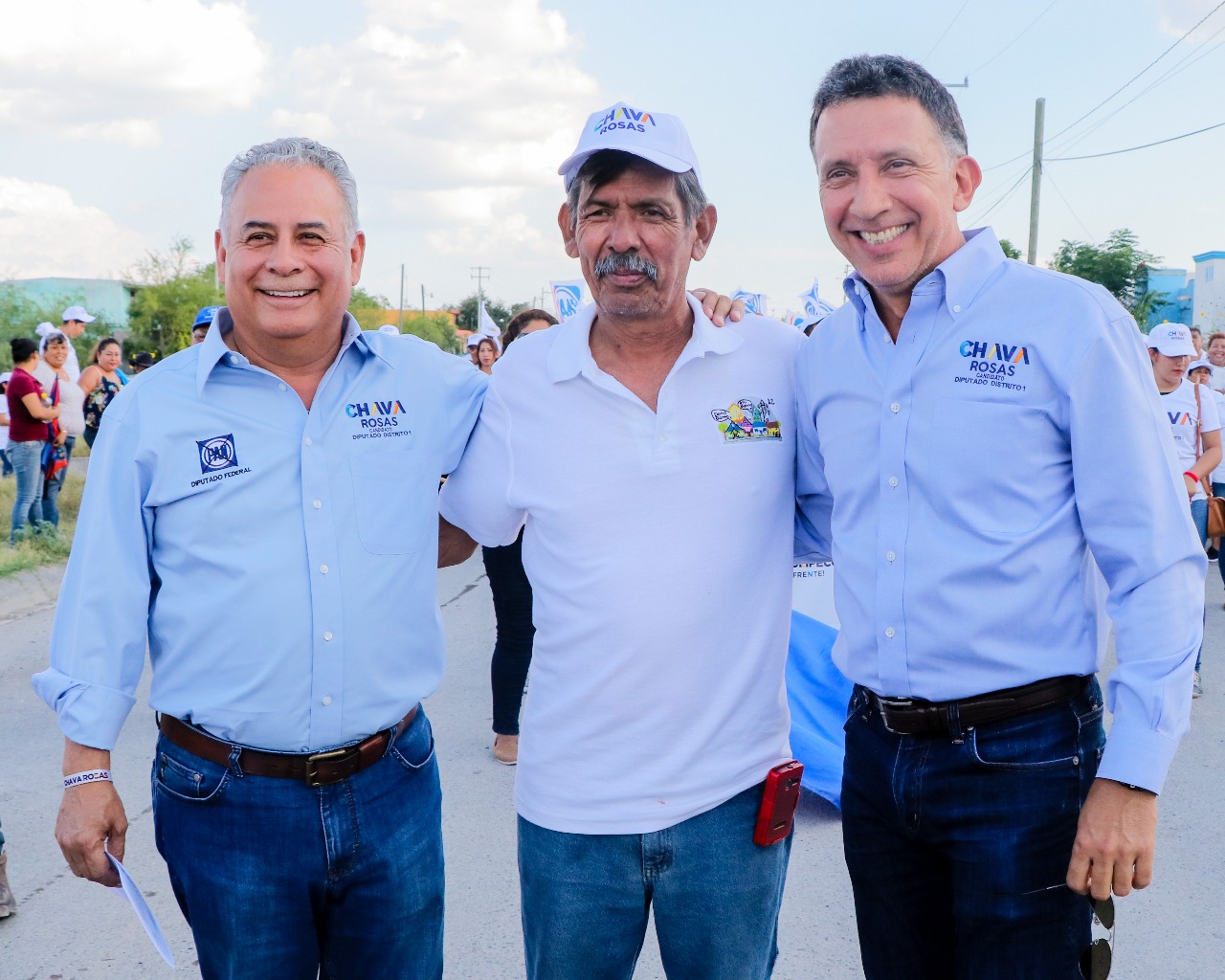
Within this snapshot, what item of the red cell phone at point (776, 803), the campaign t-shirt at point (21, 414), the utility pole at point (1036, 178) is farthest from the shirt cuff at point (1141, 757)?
the utility pole at point (1036, 178)

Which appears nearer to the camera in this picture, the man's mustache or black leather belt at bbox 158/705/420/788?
black leather belt at bbox 158/705/420/788

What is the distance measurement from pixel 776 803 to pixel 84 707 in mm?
1488

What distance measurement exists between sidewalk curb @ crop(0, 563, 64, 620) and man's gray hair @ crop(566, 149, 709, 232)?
7.29 metres

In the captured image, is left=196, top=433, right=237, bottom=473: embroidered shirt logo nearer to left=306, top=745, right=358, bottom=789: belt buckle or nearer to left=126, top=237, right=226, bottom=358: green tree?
left=306, top=745, right=358, bottom=789: belt buckle

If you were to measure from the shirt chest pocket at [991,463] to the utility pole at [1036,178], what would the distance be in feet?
81.3

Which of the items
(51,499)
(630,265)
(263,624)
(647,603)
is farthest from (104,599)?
(51,499)

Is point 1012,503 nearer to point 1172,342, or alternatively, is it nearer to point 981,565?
point 981,565

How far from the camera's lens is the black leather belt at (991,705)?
2.02m

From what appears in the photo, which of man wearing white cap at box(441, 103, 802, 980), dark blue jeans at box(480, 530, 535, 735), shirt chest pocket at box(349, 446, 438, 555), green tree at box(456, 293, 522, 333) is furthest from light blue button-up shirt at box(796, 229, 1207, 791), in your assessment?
green tree at box(456, 293, 522, 333)

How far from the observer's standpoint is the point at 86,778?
6.97ft

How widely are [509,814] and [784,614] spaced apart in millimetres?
2637

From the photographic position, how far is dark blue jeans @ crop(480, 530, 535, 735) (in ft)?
16.8

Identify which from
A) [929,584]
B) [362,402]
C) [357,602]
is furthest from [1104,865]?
[362,402]

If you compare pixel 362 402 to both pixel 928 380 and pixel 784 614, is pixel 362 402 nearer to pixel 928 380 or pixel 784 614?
pixel 784 614
